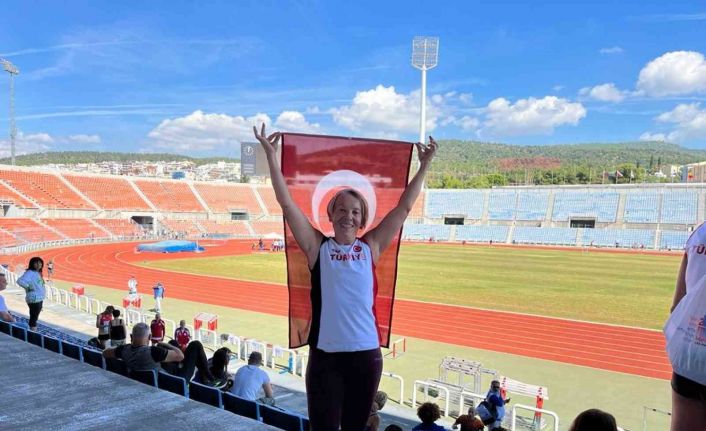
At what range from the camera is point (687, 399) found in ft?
6.58

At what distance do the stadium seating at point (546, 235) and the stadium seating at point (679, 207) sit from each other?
9.73 m

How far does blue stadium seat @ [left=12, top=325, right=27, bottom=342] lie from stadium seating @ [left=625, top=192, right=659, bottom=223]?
60.9 m

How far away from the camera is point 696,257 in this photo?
209 centimetres

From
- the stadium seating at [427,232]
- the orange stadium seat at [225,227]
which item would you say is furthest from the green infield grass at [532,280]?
the orange stadium seat at [225,227]

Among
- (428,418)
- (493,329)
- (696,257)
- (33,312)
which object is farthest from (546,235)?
(696,257)

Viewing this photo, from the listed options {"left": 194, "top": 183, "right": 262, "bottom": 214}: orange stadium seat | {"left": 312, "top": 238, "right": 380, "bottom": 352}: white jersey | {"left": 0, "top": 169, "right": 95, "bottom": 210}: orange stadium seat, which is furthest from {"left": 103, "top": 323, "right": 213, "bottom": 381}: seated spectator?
{"left": 194, "top": 183, "right": 262, "bottom": 214}: orange stadium seat

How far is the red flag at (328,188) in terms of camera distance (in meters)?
3.07

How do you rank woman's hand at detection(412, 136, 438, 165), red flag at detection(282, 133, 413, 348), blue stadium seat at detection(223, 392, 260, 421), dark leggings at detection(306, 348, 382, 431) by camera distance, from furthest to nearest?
1. blue stadium seat at detection(223, 392, 260, 421)
2. woman's hand at detection(412, 136, 438, 165)
3. red flag at detection(282, 133, 413, 348)
4. dark leggings at detection(306, 348, 382, 431)

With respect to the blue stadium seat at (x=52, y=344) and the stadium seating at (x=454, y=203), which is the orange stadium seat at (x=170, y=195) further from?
the blue stadium seat at (x=52, y=344)

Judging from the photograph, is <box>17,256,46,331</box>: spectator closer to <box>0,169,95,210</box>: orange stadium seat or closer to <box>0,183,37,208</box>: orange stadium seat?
<box>0,183,37,208</box>: orange stadium seat

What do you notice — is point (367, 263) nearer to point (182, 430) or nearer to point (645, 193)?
point (182, 430)

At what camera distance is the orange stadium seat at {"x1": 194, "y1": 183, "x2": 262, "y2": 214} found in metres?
66.4

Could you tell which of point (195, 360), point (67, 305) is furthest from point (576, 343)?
point (67, 305)

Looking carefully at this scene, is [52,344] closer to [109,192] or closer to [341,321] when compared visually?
[341,321]
